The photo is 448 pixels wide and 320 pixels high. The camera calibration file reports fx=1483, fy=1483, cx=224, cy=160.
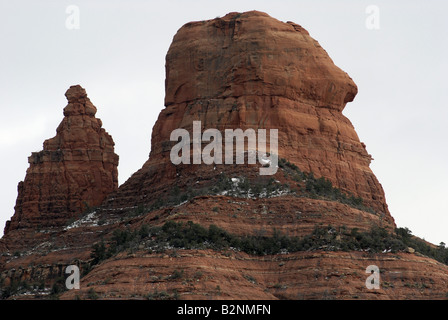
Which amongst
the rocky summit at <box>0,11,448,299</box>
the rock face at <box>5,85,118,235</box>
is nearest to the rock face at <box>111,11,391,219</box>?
the rocky summit at <box>0,11,448,299</box>

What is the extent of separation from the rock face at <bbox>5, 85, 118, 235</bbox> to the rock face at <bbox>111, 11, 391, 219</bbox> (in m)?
7.00

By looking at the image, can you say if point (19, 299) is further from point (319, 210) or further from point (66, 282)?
point (319, 210)

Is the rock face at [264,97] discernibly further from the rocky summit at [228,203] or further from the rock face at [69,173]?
the rock face at [69,173]

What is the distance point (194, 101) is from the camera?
128 meters

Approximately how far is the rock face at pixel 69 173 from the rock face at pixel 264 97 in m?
7.00

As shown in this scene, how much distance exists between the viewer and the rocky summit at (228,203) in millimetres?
104312

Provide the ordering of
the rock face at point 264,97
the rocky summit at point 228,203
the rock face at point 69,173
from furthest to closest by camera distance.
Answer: the rock face at point 69,173
the rock face at point 264,97
the rocky summit at point 228,203

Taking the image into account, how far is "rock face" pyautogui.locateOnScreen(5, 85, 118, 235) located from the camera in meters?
135

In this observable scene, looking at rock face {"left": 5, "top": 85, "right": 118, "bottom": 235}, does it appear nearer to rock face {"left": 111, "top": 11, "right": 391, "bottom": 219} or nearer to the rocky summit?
the rocky summit

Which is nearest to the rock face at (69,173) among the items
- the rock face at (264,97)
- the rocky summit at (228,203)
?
the rocky summit at (228,203)

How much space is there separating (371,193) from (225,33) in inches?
736

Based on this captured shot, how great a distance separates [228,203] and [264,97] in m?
15.5

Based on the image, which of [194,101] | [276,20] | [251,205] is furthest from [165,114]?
[251,205]

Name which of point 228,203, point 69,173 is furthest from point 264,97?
point 69,173
